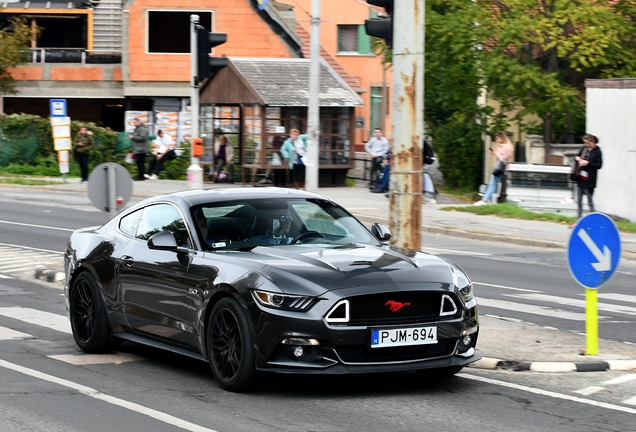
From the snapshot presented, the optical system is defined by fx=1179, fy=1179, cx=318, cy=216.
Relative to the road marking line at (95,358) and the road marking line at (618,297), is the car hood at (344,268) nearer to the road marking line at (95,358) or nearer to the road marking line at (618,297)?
the road marking line at (95,358)

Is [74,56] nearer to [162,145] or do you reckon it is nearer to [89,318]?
[162,145]

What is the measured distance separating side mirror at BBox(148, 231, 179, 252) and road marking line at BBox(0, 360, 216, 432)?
1156mm

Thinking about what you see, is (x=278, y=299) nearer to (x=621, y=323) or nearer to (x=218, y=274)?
(x=218, y=274)

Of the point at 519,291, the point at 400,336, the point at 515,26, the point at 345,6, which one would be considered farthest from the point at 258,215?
the point at 345,6

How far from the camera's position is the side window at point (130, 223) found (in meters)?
9.73

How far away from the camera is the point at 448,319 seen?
8008 millimetres

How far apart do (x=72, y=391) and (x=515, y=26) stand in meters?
23.3

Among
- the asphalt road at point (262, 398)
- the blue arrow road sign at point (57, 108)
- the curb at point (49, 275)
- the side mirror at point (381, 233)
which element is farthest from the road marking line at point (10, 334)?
the blue arrow road sign at point (57, 108)

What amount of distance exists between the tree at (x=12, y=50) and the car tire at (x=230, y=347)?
127 ft

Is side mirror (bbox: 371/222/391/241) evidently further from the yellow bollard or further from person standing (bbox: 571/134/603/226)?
person standing (bbox: 571/134/603/226)

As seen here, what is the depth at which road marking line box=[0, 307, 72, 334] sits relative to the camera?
1156cm

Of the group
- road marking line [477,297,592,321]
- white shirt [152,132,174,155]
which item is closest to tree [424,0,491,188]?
white shirt [152,132,174,155]

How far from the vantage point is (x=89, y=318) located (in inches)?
391

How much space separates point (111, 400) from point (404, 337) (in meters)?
2.01
